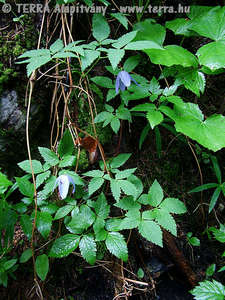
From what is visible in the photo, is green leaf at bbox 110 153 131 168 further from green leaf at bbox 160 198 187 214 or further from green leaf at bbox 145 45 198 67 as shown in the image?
green leaf at bbox 145 45 198 67

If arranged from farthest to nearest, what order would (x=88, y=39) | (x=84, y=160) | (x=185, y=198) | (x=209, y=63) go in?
(x=185, y=198), (x=88, y=39), (x=84, y=160), (x=209, y=63)

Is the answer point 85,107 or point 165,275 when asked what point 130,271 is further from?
point 85,107

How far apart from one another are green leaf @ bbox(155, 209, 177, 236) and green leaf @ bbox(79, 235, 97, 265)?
0.34 m

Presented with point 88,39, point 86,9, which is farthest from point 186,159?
point 86,9

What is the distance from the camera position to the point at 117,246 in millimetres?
1110

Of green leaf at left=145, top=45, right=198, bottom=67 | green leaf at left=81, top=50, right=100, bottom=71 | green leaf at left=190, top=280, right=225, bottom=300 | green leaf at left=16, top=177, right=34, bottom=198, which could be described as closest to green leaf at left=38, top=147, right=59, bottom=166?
green leaf at left=16, top=177, right=34, bottom=198

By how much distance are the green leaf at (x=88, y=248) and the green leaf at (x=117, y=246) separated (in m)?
0.07

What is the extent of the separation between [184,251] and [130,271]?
391 millimetres

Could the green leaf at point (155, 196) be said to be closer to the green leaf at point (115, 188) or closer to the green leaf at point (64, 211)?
the green leaf at point (115, 188)

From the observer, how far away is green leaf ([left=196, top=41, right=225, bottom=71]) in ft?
3.98

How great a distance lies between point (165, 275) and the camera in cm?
151

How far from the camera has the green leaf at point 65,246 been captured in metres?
1.14

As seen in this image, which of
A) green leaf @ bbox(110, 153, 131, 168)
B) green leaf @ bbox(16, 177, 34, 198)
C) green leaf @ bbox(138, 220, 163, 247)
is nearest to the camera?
green leaf @ bbox(138, 220, 163, 247)

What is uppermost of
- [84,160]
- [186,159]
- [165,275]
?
[84,160]
